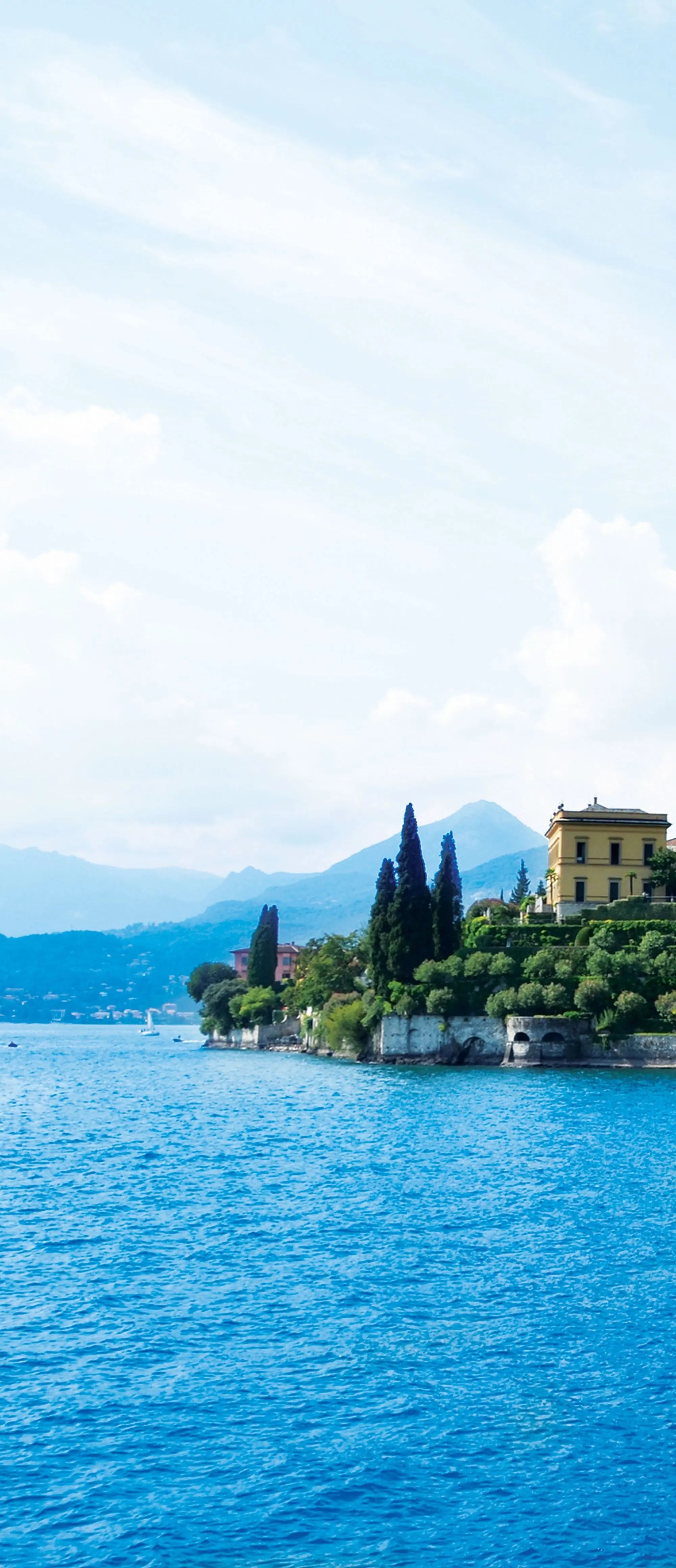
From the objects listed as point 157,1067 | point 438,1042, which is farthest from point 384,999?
point 157,1067

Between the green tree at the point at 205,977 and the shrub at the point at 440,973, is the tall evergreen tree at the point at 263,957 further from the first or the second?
the shrub at the point at 440,973

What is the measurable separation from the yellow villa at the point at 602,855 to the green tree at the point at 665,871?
1642 millimetres

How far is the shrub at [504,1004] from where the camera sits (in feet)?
291

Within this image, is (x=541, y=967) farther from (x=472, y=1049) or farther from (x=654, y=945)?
(x=654, y=945)

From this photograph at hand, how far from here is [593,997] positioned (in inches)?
3408

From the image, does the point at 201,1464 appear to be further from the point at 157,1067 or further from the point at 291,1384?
the point at 157,1067

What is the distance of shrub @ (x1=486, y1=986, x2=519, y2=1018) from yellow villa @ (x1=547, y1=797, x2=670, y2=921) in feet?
46.2

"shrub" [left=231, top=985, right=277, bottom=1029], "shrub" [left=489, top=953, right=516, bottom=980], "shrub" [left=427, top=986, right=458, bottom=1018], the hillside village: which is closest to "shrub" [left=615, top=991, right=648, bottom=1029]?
the hillside village

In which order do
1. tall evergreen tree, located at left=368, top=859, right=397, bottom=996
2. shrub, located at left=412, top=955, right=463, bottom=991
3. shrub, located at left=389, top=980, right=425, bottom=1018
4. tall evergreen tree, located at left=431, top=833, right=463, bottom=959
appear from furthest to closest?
1. tall evergreen tree, located at left=368, top=859, right=397, bottom=996
2. tall evergreen tree, located at left=431, top=833, right=463, bottom=959
3. shrub, located at left=389, top=980, right=425, bottom=1018
4. shrub, located at left=412, top=955, right=463, bottom=991

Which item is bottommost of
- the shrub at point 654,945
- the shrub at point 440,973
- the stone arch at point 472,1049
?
the stone arch at point 472,1049

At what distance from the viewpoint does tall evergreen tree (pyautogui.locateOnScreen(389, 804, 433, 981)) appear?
307 ft

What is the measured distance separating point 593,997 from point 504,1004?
5.82 metres

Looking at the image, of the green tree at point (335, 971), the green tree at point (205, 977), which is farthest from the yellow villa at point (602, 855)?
the green tree at point (205, 977)

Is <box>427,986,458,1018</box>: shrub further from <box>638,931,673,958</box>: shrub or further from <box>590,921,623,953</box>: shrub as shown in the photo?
<box>638,931,673,958</box>: shrub
